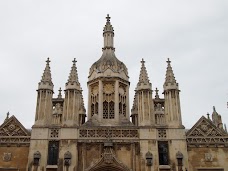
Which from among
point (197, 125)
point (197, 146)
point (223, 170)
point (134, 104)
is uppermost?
point (134, 104)

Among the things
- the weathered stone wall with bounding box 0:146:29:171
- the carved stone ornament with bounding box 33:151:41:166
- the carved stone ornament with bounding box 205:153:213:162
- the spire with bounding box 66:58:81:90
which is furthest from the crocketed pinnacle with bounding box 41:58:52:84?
the carved stone ornament with bounding box 205:153:213:162

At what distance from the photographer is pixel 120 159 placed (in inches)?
1078

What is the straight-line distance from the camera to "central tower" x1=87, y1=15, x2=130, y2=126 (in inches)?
1231

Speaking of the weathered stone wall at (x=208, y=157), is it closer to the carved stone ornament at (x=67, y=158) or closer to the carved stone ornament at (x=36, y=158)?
the carved stone ornament at (x=67, y=158)

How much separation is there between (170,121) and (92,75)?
931 centimetres

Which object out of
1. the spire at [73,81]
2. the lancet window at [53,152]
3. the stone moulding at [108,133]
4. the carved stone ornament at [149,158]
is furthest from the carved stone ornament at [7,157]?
the carved stone ornament at [149,158]

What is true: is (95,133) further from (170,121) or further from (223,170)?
(223,170)

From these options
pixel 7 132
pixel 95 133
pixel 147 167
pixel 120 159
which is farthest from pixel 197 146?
pixel 7 132

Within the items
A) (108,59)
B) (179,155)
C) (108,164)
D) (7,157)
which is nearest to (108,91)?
(108,59)

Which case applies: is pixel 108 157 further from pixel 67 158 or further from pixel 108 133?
pixel 67 158

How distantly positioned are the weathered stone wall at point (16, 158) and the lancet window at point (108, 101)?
25.5 feet

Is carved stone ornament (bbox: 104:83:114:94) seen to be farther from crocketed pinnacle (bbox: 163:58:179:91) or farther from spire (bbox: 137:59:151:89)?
crocketed pinnacle (bbox: 163:58:179:91)

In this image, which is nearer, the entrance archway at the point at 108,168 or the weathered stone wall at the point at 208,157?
the entrance archway at the point at 108,168

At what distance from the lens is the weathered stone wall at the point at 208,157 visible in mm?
27500
